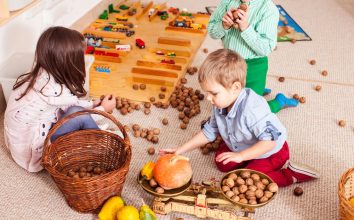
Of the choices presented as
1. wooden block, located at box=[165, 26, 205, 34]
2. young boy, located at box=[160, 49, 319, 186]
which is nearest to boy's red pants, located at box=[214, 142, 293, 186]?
young boy, located at box=[160, 49, 319, 186]

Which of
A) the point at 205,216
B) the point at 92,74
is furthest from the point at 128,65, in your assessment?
the point at 205,216

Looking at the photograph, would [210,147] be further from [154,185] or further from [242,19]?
[242,19]

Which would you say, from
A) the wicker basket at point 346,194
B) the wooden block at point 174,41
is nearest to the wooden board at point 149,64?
the wooden block at point 174,41

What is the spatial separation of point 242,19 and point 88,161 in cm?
80

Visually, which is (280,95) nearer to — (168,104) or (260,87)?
(260,87)

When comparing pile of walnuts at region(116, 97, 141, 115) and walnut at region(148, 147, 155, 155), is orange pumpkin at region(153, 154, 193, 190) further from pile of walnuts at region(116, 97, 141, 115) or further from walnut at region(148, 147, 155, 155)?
pile of walnuts at region(116, 97, 141, 115)

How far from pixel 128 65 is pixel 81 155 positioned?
85 cm

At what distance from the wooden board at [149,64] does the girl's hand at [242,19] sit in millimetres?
529

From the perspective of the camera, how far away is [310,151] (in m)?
1.68

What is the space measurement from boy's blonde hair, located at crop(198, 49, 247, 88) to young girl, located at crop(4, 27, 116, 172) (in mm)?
442

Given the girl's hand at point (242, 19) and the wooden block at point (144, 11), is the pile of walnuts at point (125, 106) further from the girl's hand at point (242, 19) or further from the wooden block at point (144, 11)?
the wooden block at point (144, 11)

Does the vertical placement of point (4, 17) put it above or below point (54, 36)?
below

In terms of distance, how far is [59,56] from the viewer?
4.51 feet

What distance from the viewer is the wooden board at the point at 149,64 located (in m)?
2.04
